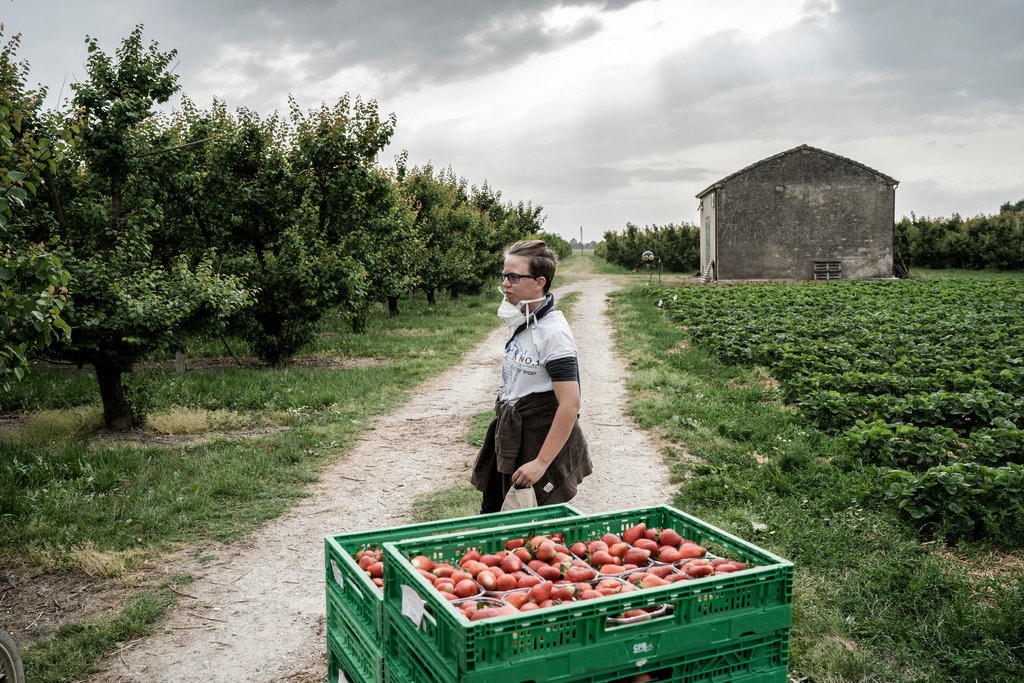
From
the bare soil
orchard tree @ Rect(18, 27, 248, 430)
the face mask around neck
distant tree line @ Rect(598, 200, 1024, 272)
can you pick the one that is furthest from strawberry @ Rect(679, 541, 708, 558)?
distant tree line @ Rect(598, 200, 1024, 272)

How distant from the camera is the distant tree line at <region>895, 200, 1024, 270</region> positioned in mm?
46344

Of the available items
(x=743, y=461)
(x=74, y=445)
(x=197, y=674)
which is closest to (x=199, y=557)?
(x=197, y=674)

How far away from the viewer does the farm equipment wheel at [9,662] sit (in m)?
3.38

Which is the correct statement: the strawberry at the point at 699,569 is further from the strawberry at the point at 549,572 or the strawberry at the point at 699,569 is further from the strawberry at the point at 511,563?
the strawberry at the point at 511,563

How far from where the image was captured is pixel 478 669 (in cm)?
205

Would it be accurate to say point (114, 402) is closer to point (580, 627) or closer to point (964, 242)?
point (580, 627)

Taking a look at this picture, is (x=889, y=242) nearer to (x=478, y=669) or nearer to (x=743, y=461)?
(x=743, y=461)

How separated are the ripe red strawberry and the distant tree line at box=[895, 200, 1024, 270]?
52660 millimetres

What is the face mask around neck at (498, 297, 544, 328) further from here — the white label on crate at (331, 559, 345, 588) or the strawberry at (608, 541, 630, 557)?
the white label on crate at (331, 559, 345, 588)

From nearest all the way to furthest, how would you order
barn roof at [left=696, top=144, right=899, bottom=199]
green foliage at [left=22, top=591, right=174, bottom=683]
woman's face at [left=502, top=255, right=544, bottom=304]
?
woman's face at [left=502, top=255, right=544, bottom=304], green foliage at [left=22, top=591, right=174, bottom=683], barn roof at [left=696, top=144, right=899, bottom=199]

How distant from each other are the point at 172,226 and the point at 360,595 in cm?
1319

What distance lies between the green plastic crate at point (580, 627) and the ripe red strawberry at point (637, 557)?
1.22 feet

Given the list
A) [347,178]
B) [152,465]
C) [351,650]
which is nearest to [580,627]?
[351,650]

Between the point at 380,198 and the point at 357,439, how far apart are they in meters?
7.66
